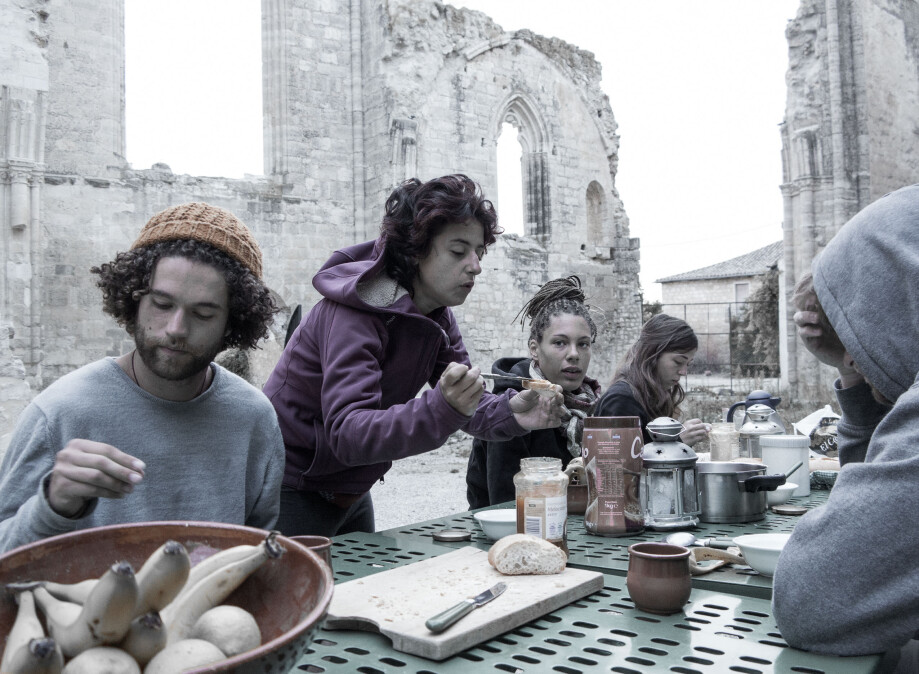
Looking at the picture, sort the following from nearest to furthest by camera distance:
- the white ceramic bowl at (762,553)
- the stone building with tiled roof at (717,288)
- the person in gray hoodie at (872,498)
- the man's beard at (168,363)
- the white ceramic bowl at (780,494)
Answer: the person in gray hoodie at (872,498)
the white ceramic bowl at (762,553)
the man's beard at (168,363)
the white ceramic bowl at (780,494)
the stone building with tiled roof at (717,288)

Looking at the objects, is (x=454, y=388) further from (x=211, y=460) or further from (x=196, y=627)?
(x=196, y=627)

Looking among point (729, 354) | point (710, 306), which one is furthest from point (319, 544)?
point (710, 306)

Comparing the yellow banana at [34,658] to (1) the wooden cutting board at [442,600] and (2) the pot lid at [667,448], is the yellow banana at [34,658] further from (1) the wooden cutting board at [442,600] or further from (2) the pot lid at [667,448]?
(2) the pot lid at [667,448]

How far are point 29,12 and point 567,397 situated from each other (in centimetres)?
907

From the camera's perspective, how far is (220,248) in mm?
1937

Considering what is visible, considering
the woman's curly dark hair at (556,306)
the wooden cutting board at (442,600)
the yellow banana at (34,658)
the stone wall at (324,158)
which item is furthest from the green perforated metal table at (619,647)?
the stone wall at (324,158)

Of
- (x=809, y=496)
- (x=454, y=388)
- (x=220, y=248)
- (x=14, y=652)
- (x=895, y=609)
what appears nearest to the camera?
(x=14, y=652)

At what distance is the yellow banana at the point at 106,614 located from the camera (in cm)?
83

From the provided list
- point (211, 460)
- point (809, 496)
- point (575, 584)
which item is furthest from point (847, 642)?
point (809, 496)

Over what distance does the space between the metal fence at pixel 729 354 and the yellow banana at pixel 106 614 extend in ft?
55.2

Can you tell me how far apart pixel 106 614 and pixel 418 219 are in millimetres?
1840

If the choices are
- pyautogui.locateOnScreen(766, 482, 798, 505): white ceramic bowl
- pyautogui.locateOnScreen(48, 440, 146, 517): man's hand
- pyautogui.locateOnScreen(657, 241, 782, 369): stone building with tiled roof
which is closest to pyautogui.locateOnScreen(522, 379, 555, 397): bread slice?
pyautogui.locateOnScreen(766, 482, 798, 505): white ceramic bowl

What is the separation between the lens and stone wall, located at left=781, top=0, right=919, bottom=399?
13.9 meters

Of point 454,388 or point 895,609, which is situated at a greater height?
point 454,388
